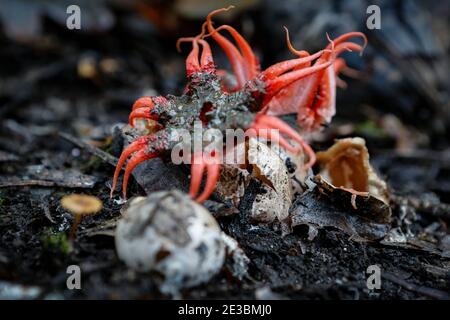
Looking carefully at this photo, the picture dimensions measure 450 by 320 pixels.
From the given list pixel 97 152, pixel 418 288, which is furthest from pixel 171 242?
pixel 97 152

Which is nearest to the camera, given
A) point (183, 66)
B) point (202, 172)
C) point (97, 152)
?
point (202, 172)

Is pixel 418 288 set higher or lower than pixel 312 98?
lower

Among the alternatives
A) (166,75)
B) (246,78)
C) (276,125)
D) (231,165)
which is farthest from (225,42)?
(166,75)

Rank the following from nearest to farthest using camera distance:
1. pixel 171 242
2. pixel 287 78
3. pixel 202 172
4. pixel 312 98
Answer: pixel 171 242 → pixel 202 172 → pixel 287 78 → pixel 312 98

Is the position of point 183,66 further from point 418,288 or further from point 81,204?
point 418,288

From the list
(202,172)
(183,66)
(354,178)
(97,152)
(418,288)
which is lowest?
(418,288)

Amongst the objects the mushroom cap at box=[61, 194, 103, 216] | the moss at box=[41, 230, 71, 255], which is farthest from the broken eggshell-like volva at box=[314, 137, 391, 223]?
the moss at box=[41, 230, 71, 255]
